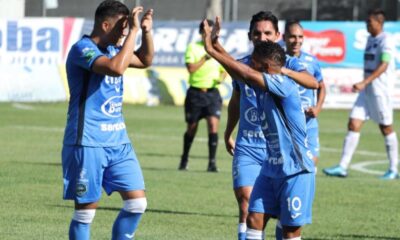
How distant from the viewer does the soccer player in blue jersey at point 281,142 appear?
28.5 ft

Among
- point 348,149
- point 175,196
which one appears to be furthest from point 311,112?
point 348,149

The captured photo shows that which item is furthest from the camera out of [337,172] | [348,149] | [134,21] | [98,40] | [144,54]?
[348,149]

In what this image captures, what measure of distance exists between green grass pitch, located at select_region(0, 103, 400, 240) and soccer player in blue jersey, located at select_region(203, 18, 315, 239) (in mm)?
2722

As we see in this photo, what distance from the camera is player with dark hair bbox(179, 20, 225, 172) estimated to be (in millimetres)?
18391

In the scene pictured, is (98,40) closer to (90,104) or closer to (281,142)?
(90,104)

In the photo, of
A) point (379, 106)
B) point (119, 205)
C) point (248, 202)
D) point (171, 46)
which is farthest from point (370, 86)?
point (171, 46)

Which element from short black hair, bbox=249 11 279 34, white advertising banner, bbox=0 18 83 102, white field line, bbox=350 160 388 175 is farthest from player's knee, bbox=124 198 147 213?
white advertising banner, bbox=0 18 83 102

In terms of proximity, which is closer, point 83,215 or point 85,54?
point 85,54

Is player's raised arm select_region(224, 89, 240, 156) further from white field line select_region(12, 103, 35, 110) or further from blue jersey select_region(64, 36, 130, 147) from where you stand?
white field line select_region(12, 103, 35, 110)

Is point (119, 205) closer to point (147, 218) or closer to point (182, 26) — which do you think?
point (147, 218)

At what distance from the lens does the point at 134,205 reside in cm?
945

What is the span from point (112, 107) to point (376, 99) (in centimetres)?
933

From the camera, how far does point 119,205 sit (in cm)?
1391

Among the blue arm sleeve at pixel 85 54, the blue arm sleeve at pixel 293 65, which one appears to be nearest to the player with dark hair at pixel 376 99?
the blue arm sleeve at pixel 293 65
